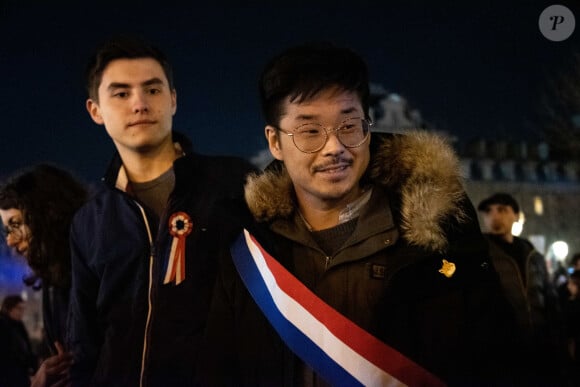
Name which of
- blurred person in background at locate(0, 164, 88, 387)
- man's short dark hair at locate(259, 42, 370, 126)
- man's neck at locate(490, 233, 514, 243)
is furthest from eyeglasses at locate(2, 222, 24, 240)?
man's neck at locate(490, 233, 514, 243)

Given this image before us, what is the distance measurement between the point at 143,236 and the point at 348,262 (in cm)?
96

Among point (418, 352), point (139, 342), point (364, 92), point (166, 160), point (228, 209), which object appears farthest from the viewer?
point (166, 160)

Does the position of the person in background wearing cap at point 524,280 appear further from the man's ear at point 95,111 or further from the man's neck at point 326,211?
the man's ear at point 95,111

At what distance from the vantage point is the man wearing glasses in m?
1.84

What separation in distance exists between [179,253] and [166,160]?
50 cm

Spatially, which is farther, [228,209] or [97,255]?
[97,255]

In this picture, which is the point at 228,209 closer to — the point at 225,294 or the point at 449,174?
the point at 225,294

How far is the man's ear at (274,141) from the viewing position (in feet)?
6.96

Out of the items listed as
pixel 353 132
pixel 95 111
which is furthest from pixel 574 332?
pixel 95 111

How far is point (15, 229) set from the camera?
327 centimetres

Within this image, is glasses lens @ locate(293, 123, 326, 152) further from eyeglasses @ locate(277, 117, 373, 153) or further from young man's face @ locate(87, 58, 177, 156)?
young man's face @ locate(87, 58, 177, 156)

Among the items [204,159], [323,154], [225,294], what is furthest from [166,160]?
[323,154]

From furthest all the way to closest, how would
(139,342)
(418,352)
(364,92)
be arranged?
(139,342), (364,92), (418,352)

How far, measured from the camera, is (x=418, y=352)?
1.87 meters
